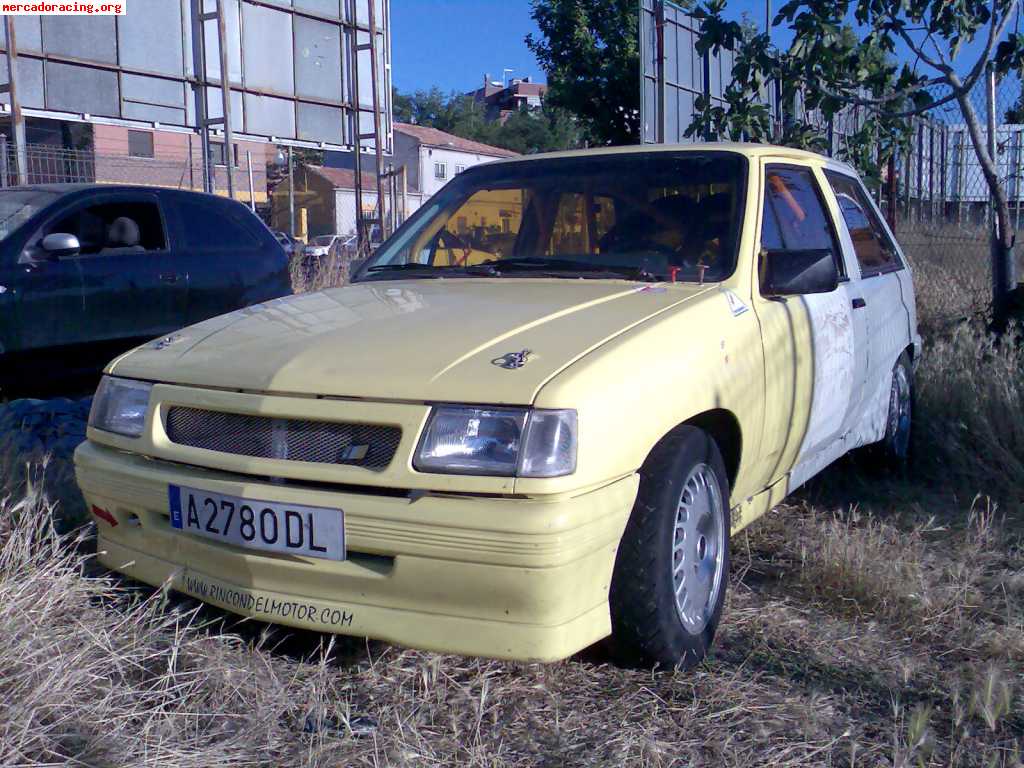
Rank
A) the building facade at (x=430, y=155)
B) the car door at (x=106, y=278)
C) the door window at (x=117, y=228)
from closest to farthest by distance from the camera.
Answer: the car door at (x=106, y=278) → the door window at (x=117, y=228) → the building facade at (x=430, y=155)

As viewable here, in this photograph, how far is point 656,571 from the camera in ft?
8.91

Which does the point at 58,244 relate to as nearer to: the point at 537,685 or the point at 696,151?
the point at 696,151

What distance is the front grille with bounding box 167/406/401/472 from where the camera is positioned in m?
2.57

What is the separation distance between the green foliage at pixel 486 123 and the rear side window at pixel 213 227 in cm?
4754

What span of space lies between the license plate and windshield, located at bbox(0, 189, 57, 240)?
153 inches

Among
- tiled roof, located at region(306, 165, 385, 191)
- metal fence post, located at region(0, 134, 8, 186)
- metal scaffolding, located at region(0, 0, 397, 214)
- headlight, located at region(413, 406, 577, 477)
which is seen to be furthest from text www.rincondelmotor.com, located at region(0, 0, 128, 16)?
tiled roof, located at region(306, 165, 385, 191)

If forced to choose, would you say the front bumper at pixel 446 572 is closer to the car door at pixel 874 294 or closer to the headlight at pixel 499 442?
the headlight at pixel 499 442

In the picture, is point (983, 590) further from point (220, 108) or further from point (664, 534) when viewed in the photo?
point (220, 108)

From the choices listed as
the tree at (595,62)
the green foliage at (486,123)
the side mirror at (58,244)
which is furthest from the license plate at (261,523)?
the green foliage at (486,123)

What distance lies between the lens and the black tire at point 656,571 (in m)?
2.71

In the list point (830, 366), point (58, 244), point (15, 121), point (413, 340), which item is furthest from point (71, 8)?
point (413, 340)

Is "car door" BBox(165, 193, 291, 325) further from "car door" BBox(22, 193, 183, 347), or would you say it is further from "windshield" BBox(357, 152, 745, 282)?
"windshield" BBox(357, 152, 745, 282)

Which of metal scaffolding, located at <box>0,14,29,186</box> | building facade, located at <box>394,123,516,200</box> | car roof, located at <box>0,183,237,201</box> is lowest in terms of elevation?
car roof, located at <box>0,183,237,201</box>

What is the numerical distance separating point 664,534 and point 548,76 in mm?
36158
